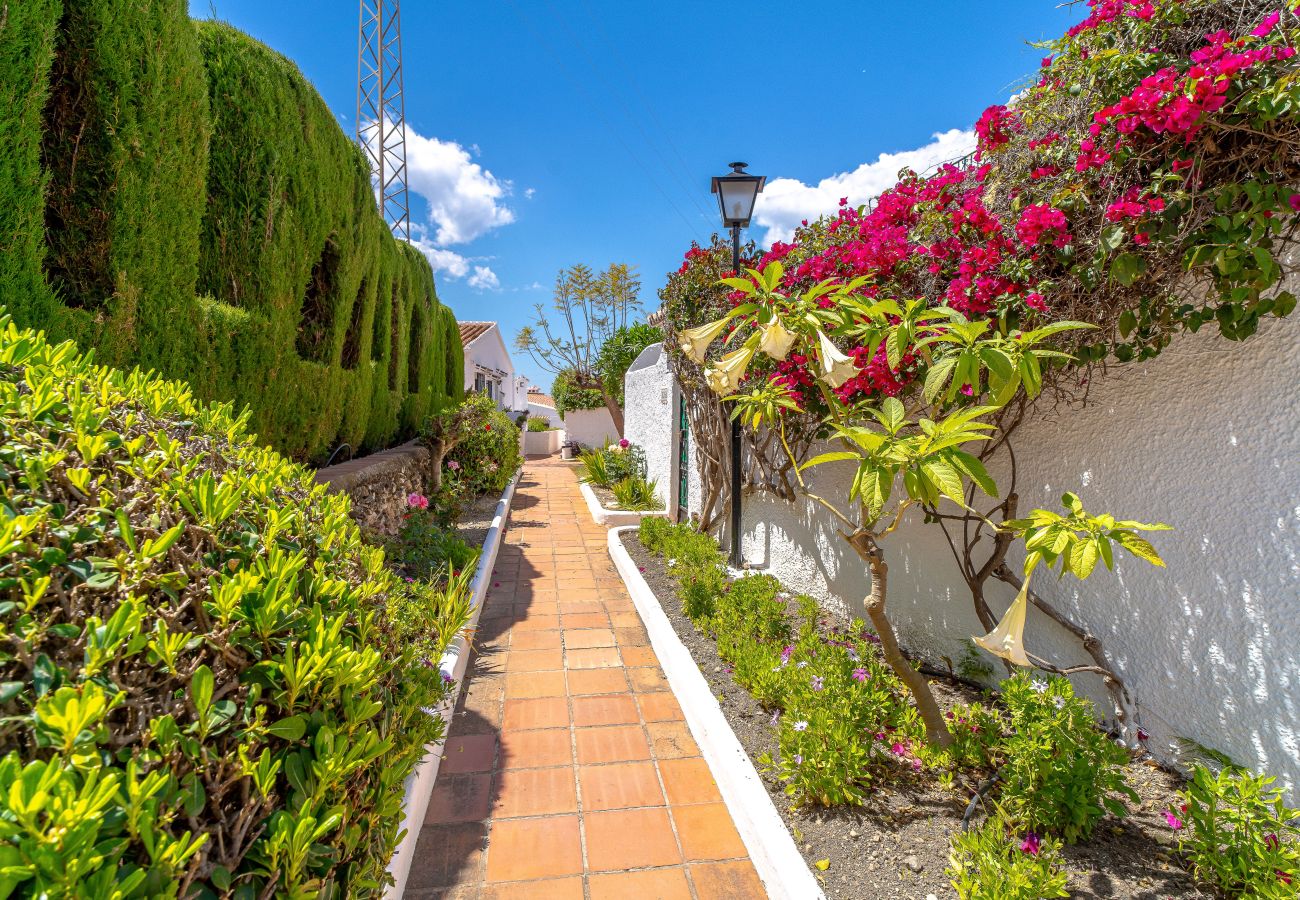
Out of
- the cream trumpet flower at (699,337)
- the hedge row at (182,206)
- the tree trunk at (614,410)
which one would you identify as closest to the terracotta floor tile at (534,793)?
the cream trumpet flower at (699,337)

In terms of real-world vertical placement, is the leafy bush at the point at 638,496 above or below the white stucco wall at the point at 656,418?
below

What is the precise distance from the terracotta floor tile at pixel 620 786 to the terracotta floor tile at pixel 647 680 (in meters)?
0.84

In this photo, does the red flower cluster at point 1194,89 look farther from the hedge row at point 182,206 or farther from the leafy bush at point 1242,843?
the hedge row at point 182,206

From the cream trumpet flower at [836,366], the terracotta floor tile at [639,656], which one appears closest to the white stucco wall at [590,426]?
the terracotta floor tile at [639,656]

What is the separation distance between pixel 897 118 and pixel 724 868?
9.17m

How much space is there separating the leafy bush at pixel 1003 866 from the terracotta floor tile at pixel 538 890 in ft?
4.67

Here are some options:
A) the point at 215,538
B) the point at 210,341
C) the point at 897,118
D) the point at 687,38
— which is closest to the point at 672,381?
the point at 897,118

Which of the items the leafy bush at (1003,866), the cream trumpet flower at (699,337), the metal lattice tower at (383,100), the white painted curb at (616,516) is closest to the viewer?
the leafy bush at (1003,866)

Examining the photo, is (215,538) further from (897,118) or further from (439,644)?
(897,118)

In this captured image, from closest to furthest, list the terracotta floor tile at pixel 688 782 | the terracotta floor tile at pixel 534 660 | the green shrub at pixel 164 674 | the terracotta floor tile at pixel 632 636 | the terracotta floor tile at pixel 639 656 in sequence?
the green shrub at pixel 164 674 < the terracotta floor tile at pixel 688 782 < the terracotta floor tile at pixel 534 660 < the terracotta floor tile at pixel 639 656 < the terracotta floor tile at pixel 632 636

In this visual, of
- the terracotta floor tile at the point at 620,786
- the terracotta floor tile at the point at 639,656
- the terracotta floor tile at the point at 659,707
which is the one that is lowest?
the terracotta floor tile at the point at 620,786

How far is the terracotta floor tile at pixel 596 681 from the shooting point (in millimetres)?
3902

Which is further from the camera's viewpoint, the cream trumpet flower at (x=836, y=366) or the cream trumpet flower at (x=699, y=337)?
the cream trumpet flower at (x=699, y=337)

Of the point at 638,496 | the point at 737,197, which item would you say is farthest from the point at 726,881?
the point at 638,496
